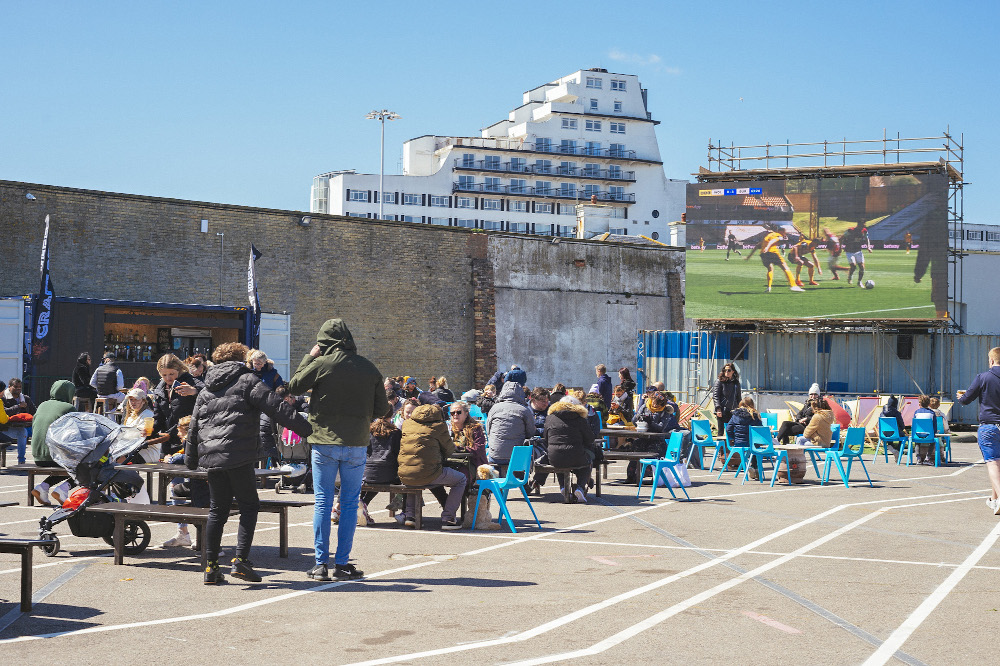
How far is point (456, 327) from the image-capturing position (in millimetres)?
36594

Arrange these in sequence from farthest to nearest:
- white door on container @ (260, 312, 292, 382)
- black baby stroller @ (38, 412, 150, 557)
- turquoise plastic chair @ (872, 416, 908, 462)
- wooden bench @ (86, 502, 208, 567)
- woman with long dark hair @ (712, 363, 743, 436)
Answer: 1. white door on container @ (260, 312, 292, 382)
2. turquoise plastic chair @ (872, 416, 908, 462)
3. woman with long dark hair @ (712, 363, 743, 436)
4. black baby stroller @ (38, 412, 150, 557)
5. wooden bench @ (86, 502, 208, 567)

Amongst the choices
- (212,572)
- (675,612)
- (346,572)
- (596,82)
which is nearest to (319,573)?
(346,572)

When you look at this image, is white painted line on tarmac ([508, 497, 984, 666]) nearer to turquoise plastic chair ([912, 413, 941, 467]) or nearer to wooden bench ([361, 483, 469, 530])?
wooden bench ([361, 483, 469, 530])

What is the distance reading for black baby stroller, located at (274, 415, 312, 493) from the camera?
14.9 meters

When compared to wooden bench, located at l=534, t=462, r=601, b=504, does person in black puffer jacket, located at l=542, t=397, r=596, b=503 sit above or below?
above

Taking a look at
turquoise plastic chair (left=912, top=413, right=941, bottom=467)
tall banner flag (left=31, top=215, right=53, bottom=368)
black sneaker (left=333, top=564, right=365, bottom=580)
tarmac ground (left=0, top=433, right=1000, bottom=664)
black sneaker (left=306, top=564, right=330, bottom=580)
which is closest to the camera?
tarmac ground (left=0, top=433, right=1000, bottom=664)

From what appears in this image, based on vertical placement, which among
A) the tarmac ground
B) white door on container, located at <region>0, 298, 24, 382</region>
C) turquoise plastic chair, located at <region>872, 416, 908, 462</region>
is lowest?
the tarmac ground

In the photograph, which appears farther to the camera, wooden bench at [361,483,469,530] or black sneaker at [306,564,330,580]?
wooden bench at [361,483,469,530]

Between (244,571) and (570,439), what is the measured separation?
610 cm

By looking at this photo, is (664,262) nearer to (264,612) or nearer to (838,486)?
(838,486)

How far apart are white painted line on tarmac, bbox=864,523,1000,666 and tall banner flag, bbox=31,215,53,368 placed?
69.3 ft

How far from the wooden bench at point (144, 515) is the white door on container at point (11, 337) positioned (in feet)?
56.0

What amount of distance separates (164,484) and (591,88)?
94036 mm

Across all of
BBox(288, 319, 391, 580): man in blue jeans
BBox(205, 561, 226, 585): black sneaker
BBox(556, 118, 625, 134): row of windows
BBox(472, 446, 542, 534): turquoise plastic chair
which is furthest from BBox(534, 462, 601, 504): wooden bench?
BBox(556, 118, 625, 134): row of windows
